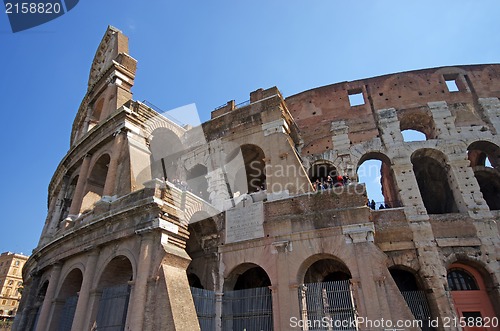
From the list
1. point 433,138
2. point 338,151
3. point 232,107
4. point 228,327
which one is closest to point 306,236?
point 228,327

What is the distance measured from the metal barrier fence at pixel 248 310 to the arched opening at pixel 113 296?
10.6 feet

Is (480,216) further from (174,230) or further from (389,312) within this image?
(174,230)

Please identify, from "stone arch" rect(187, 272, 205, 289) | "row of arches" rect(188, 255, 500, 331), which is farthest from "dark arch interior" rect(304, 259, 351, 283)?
"stone arch" rect(187, 272, 205, 289)

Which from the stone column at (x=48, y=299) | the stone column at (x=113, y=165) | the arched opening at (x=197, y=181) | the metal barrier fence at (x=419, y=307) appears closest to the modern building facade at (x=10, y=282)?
the stone column at (x=48, y=299)

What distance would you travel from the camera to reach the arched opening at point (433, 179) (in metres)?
14.7

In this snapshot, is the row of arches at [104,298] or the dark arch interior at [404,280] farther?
the dark arch interior at [404,280]

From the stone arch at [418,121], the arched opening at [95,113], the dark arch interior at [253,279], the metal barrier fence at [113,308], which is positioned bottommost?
the metal barrier fence at [113,308]

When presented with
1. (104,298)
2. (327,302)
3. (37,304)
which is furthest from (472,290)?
(37,304)

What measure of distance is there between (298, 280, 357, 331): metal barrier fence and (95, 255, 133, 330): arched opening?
16.7 ft

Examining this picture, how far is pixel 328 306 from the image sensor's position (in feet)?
32.6

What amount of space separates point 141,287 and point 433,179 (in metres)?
14.9

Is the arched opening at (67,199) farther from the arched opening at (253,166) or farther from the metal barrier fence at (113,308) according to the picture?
the arched opening at (253,166)

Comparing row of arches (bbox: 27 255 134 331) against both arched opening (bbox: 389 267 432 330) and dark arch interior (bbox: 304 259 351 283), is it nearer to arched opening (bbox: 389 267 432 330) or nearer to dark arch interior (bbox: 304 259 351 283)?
dark arch interior (bbox: 304 259 351 283)

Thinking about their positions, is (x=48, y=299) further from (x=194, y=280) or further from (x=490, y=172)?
(x=490, y=172)
